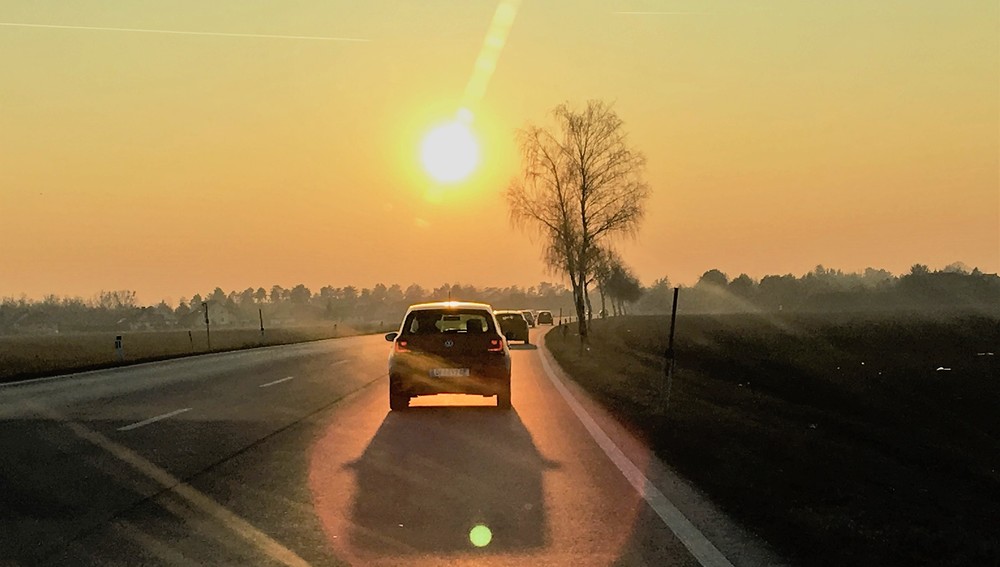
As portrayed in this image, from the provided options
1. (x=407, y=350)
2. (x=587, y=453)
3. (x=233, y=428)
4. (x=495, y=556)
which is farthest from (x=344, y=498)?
(x=407, y=350)

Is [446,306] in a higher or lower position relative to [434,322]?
higher

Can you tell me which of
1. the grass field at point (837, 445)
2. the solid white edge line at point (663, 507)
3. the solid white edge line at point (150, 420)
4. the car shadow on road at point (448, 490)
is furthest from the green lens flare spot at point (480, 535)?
the solid white edge line at point (150, 420)

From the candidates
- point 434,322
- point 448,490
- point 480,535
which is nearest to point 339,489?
point 448,490

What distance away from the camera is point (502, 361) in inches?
640

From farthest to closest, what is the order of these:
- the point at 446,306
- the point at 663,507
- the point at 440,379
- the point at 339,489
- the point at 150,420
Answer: the point at 446,306, the point at 440,379, the point at 150,420, the point at 339,489, the point at 663,507

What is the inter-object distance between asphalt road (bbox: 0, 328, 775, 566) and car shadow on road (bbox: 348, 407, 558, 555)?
0.09 feet

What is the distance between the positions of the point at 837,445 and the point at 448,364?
21.5ft

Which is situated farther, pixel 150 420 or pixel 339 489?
pixel 150 420

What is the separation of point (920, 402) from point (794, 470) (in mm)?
13911

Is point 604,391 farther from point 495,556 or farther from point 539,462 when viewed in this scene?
point 495,556

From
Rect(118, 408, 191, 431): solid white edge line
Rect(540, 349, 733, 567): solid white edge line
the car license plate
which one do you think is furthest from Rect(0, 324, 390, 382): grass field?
Rect(540, 349, 733, 567): solid white edge line

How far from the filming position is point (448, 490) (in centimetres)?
873

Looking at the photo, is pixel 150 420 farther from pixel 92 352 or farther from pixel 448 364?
pixel 92 352

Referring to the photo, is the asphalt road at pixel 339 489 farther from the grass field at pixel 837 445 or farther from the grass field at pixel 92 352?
the grass field at pixel 92 352
